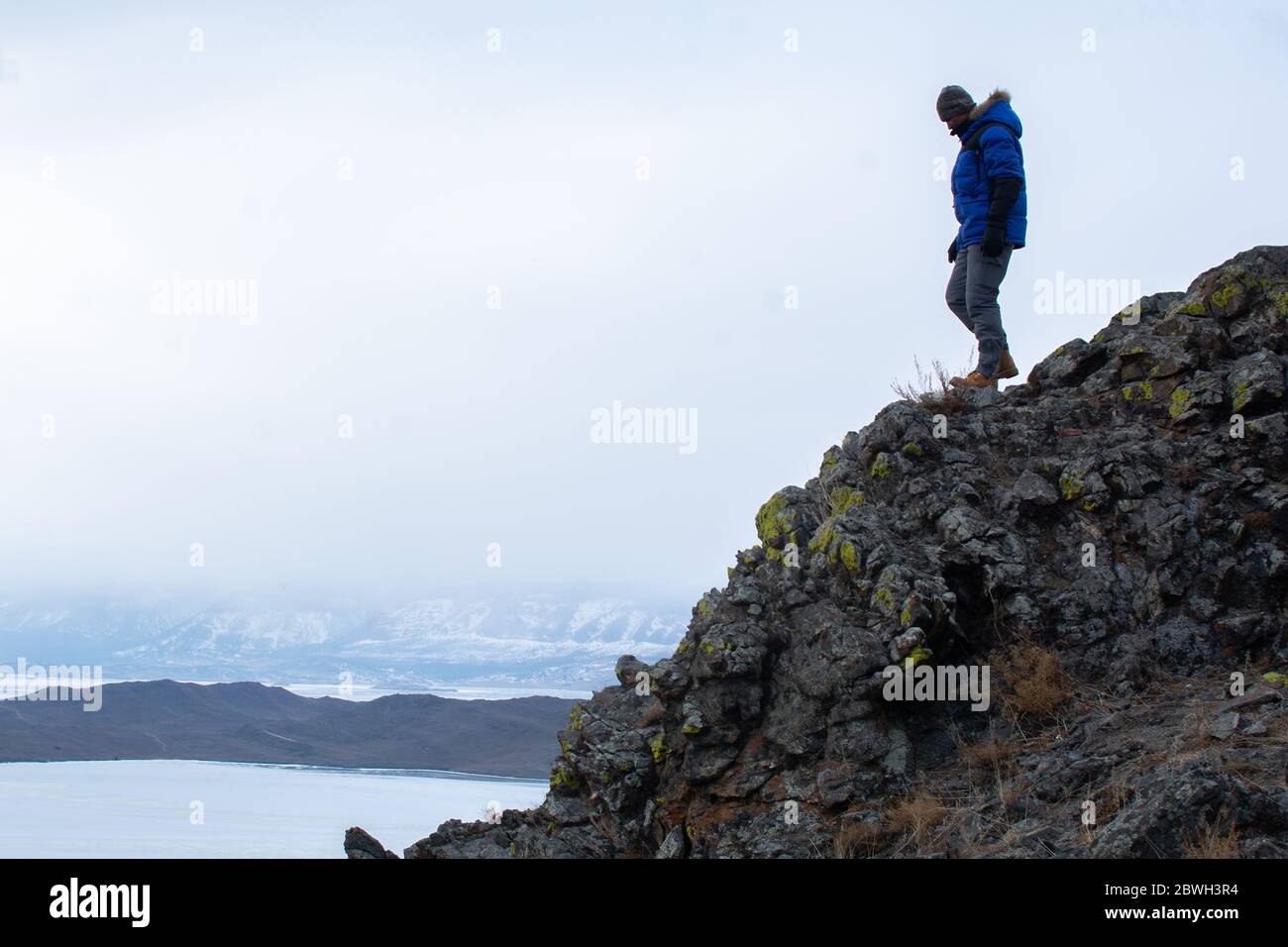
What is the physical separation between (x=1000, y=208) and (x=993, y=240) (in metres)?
0.42

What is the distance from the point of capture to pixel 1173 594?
38.0ft

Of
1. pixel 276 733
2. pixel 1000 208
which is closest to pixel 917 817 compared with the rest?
pixel 1000 208

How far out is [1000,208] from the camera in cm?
1346

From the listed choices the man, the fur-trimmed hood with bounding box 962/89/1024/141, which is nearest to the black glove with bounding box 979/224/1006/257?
the man

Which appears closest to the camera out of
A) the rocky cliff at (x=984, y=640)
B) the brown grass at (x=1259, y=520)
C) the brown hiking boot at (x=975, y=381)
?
the rocky cliff at (x=984, y=640)

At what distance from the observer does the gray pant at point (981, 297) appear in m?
13.9

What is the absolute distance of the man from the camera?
1347 centimetres

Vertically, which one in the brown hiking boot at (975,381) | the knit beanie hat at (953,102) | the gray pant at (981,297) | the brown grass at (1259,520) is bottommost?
the brown grass at (1259,520)

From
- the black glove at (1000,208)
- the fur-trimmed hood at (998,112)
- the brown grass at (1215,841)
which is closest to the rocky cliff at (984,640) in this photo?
the brown grass at (1215,841)

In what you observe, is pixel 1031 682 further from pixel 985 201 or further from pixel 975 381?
pixel 985 201

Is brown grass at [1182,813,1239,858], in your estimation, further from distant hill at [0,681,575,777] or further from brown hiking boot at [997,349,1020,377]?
distant hill at [0,681,575,777]

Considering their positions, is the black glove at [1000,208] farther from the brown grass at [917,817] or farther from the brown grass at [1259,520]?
the brown grass at [917,817]
